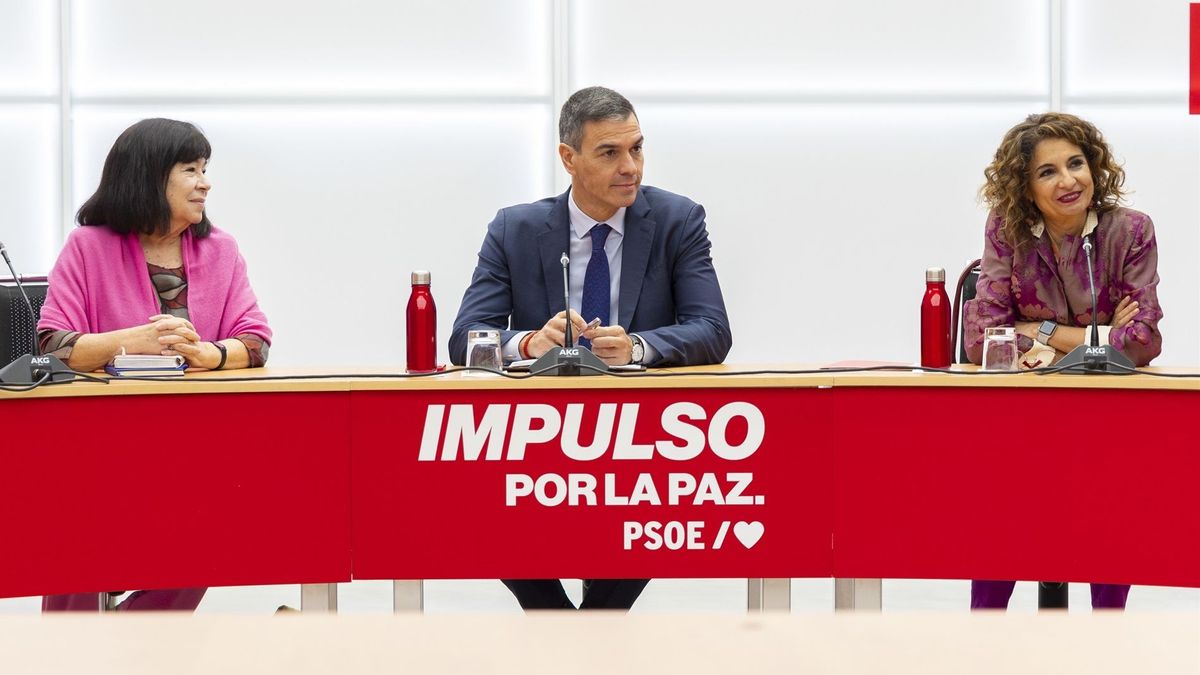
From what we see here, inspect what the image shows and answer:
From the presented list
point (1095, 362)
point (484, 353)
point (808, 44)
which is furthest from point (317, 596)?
point (808, 44)

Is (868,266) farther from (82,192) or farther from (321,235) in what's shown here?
(82,192)

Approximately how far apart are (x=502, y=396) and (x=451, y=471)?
17 centimetres

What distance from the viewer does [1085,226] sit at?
279 cm

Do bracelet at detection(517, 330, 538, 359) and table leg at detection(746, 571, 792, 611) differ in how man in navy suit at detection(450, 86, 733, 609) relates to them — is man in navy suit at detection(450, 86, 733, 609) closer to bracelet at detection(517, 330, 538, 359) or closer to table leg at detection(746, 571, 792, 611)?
bracelet at detection(517, 330, 538, 359)

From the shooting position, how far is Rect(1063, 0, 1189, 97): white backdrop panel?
429 cm

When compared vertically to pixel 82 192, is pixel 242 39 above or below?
above

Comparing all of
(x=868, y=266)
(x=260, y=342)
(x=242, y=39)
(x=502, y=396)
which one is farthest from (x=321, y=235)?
(x=502, y=396)

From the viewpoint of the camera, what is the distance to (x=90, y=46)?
435cm

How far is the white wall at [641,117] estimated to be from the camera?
431 centimetres

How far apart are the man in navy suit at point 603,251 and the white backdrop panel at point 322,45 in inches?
55.7

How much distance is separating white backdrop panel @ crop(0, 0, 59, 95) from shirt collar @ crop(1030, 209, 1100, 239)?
11.0 ft

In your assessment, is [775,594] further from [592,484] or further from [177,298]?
[177,298]

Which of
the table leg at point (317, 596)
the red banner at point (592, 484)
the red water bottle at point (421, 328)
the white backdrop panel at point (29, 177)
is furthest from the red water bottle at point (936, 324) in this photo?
the white backdrop panel at point (29, 177)

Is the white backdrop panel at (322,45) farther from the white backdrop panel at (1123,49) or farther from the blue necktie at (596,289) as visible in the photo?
the white backdrop panel at (1123,49)
